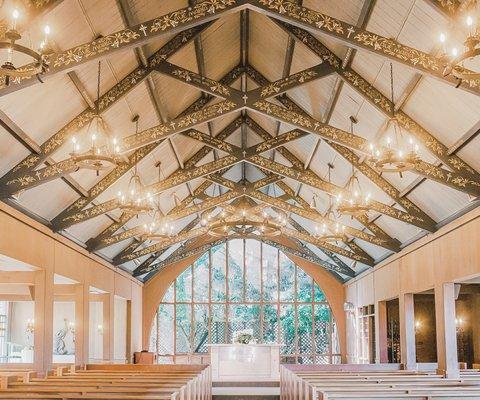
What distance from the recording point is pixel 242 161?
1245 centimetres

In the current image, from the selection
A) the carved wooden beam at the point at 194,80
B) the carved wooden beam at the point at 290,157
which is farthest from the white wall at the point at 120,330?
the carved wooden beam at the point at 194,80

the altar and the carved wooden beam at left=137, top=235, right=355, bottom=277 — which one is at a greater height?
the carved wooden beam at left=137, top=235, right=355, bottom=277

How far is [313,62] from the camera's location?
10.5 m

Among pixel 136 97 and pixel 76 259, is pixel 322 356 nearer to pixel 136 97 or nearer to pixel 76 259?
pixel 76 259

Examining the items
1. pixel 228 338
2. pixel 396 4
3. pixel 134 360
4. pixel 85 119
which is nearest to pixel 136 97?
pixel 85 119

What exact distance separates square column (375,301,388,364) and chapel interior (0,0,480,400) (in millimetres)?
44

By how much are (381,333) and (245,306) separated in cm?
672

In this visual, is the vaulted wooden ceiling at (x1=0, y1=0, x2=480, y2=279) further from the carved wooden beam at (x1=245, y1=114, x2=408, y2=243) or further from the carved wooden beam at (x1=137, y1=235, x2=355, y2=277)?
the carved wooden beam at (x1=137, y1=235, x2=355, y2=277)

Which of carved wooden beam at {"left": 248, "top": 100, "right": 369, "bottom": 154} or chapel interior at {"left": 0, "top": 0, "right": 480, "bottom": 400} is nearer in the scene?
chapel interior at {"left": 0, "top": 0, "right": 480, "bottom": 400}

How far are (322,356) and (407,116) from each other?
14.5 metres

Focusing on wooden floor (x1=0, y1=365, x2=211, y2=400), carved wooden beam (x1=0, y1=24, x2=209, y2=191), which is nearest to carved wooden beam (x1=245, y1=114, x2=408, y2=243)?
carved wooden beam (x1=0, y1=24, x2=209, y2=191)

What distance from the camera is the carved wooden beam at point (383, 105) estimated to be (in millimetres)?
9523

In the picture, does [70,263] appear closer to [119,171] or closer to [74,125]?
[119,171]

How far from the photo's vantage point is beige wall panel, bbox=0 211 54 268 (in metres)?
9.84
